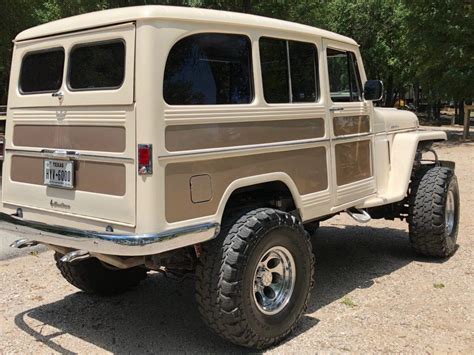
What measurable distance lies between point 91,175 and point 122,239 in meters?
0.59

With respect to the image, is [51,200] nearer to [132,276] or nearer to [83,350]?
[83,350]

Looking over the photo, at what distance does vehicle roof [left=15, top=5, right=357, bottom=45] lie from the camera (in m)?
3.55

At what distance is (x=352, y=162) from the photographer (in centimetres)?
525

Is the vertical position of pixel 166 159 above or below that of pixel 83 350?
above

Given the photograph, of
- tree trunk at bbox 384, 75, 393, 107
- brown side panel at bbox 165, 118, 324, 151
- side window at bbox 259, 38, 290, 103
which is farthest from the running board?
tree trunk at bbox 384, 75, 393, 107

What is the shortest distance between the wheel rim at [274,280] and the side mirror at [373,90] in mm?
2048

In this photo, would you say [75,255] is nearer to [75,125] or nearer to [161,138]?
[75,125]

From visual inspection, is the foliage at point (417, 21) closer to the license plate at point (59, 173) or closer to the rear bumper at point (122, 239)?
the license plate at point (59, 173)

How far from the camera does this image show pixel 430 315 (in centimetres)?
470

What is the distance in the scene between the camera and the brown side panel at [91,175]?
3.62 meters

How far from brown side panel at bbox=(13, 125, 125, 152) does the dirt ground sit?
58.1 inches

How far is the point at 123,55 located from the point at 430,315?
317cm

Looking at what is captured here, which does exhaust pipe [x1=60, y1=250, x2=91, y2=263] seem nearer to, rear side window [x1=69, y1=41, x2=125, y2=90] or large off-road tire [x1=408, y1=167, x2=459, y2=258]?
rear side window [x1=69, y1=41, x2=125, y2=90]

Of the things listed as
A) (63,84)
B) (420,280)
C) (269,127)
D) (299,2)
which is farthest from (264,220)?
(299,2)
